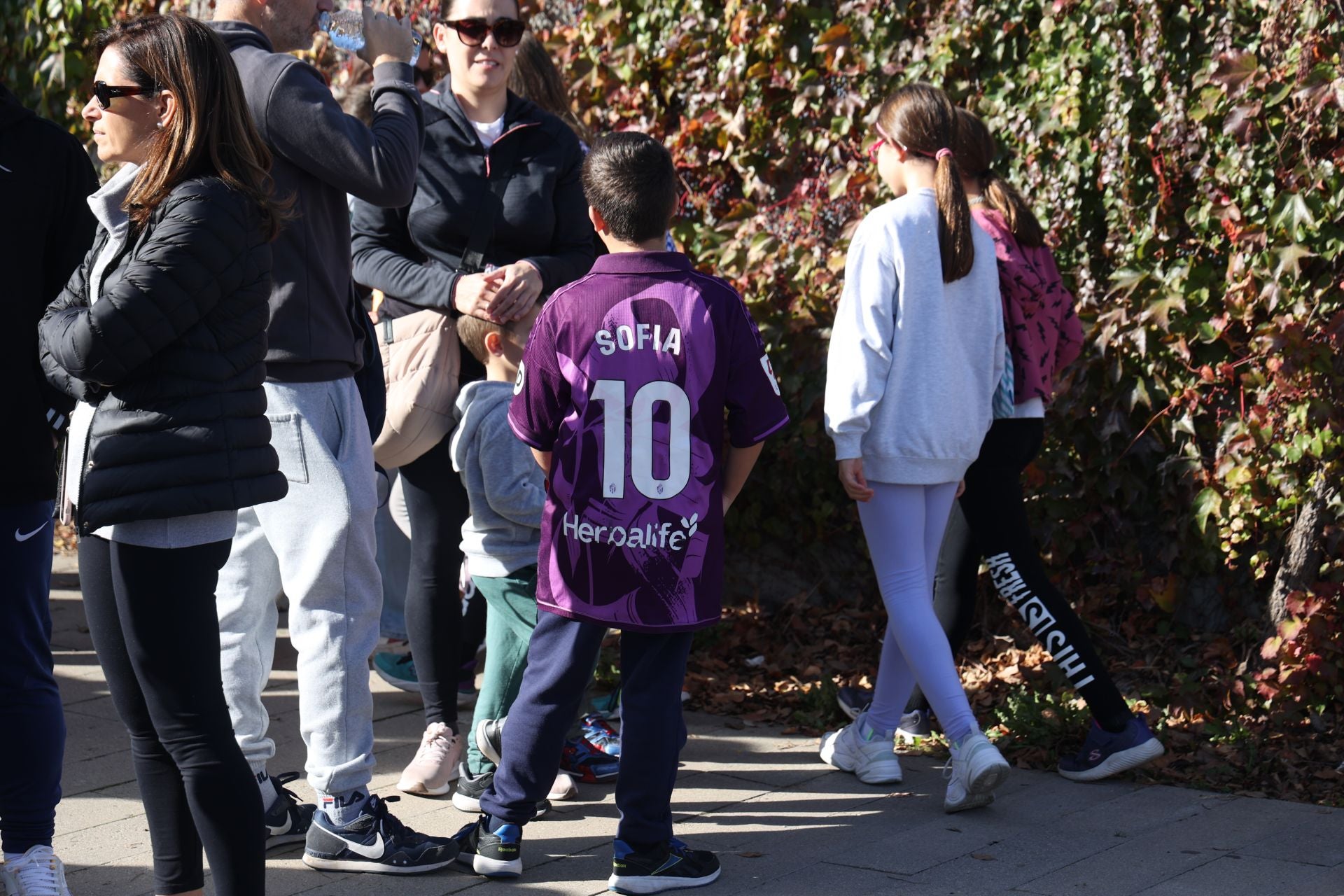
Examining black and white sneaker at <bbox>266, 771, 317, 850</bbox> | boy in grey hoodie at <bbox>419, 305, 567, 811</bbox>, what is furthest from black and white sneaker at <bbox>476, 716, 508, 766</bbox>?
black and white sneaker at <bbox>266, 771, 317, 850</bbox>

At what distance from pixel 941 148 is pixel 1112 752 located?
174 cm

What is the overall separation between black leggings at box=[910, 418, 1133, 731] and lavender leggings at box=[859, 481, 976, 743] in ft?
0.70

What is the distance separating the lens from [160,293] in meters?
2.63

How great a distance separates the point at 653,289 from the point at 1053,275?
5.15ft

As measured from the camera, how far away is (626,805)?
3.44 m

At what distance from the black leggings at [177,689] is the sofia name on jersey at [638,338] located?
3.20 feet

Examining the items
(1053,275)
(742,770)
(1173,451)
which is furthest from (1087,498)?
(742,770)

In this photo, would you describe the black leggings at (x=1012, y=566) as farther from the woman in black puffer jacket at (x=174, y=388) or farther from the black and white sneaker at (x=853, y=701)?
the woman in black puffer jacket at (x=174, y=388)

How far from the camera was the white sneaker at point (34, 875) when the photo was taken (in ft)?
10.5

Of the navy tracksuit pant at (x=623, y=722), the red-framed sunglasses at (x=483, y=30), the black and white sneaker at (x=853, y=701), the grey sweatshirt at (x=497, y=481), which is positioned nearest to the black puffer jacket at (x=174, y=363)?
the navy tracksuit pant at (x=623, y=722)

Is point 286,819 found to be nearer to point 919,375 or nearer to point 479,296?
point 479,296

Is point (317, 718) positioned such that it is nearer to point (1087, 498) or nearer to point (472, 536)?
point (472, 536)

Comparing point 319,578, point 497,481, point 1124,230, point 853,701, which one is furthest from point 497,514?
point 1124,230

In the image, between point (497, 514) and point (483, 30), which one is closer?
point (497, 514)
